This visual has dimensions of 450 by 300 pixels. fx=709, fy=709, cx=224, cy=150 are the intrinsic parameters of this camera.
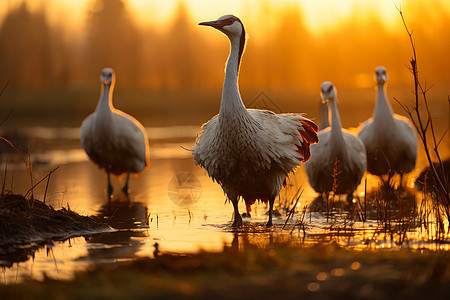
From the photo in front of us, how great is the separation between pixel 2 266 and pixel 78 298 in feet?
5.86

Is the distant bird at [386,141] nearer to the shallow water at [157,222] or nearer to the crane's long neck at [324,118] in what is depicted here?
the shallow water at [157,222]

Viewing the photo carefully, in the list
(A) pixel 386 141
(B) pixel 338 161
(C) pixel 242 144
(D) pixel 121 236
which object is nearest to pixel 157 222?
(D) pixel 121 236

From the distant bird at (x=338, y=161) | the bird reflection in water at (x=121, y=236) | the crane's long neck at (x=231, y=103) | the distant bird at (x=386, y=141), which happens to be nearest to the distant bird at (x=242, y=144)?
the crane's long neck at (x=231, y=103)

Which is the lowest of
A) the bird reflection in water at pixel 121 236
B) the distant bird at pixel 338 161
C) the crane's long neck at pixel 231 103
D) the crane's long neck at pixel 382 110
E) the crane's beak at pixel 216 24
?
the bird reflection in water at pixel 121 236

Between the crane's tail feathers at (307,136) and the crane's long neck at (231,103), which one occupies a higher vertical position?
the crane's long neck at (231,103)

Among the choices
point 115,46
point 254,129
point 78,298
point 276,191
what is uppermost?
point 115,46

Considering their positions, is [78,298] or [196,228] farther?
[196,228]

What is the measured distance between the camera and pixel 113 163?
13.6m

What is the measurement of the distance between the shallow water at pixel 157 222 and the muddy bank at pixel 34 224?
10.2 inches

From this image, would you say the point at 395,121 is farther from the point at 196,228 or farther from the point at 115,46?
the point at 115,46

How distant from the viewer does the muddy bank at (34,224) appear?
7.11m

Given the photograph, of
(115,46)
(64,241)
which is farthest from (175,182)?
(115,46)

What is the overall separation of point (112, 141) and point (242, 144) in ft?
18.8

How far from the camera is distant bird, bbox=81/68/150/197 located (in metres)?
13.3
